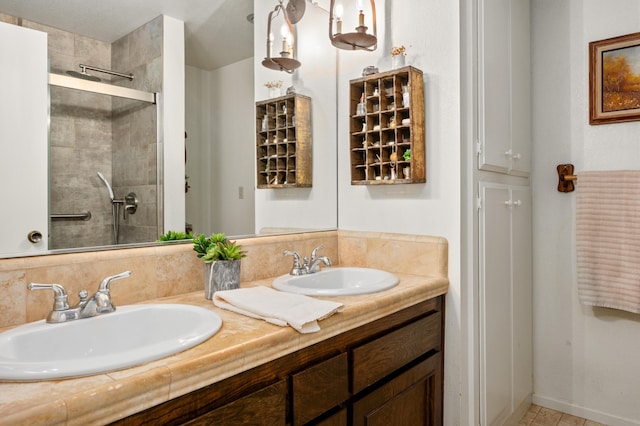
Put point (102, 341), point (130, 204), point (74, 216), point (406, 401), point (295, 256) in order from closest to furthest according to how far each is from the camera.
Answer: point (102, 341), point (74, 216), point (130, 204), point (406, 401), point (295, 256)

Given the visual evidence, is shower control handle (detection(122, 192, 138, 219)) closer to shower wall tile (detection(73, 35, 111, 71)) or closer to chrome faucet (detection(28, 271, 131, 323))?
chrome faucet (detection(28, 271, 131, 323))

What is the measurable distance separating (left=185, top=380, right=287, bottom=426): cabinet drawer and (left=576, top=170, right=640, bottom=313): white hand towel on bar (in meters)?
1.73

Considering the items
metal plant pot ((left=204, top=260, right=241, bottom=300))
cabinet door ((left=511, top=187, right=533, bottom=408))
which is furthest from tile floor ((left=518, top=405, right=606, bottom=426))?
metal plant pot ((left=204, top=260, right=241, bottom=300))

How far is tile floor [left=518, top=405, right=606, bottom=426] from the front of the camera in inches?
82.8

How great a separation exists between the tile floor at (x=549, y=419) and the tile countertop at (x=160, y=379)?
1.51 m

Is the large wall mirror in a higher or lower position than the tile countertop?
higher

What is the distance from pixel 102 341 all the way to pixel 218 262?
1.30ft

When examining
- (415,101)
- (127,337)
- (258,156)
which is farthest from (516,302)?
(127,337)

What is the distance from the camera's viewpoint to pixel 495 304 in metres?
1.86

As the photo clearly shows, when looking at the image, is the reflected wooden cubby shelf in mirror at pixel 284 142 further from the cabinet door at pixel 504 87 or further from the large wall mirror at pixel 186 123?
the cabinet door at pixel 504 87

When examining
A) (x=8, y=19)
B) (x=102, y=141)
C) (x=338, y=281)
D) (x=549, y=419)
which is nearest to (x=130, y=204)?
(x=102, y=141)

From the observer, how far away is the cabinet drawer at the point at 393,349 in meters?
1.25

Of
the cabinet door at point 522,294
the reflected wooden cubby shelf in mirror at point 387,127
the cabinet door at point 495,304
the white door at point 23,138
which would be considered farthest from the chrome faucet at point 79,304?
the cabinet door at point 522,294

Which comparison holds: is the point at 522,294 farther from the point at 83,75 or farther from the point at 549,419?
the point at 83,75
